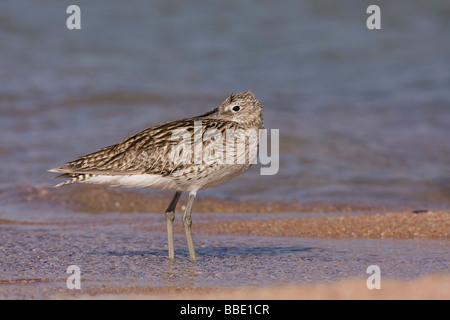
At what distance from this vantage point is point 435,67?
696 inches

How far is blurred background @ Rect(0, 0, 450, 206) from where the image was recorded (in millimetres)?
11648

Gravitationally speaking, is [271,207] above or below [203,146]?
below

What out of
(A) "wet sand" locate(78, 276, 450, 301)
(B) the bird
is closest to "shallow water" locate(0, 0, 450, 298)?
(A) "wet sand" locate(78, 276, 450, 301)

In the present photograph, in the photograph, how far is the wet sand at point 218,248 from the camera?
6.45 m

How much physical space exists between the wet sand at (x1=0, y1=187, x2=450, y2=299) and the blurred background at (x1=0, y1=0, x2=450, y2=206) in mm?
819

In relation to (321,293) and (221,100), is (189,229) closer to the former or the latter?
Result: (321,293)

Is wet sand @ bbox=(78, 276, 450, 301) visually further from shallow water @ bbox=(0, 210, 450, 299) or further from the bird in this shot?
the bird

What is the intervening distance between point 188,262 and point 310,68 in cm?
1141

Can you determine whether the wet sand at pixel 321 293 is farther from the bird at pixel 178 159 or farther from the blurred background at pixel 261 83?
the blurred background at pixel 261 83

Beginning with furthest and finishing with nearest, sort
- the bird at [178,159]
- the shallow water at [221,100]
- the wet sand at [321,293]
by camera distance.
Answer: the shallow water at [221,100] → the bird at [178,159] → the wet sand at [321,293]

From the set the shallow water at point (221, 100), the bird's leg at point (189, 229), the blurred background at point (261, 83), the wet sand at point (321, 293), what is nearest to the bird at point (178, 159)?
the bird's leg at point (189, 229)

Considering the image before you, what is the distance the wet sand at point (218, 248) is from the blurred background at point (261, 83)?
819 millimetres
